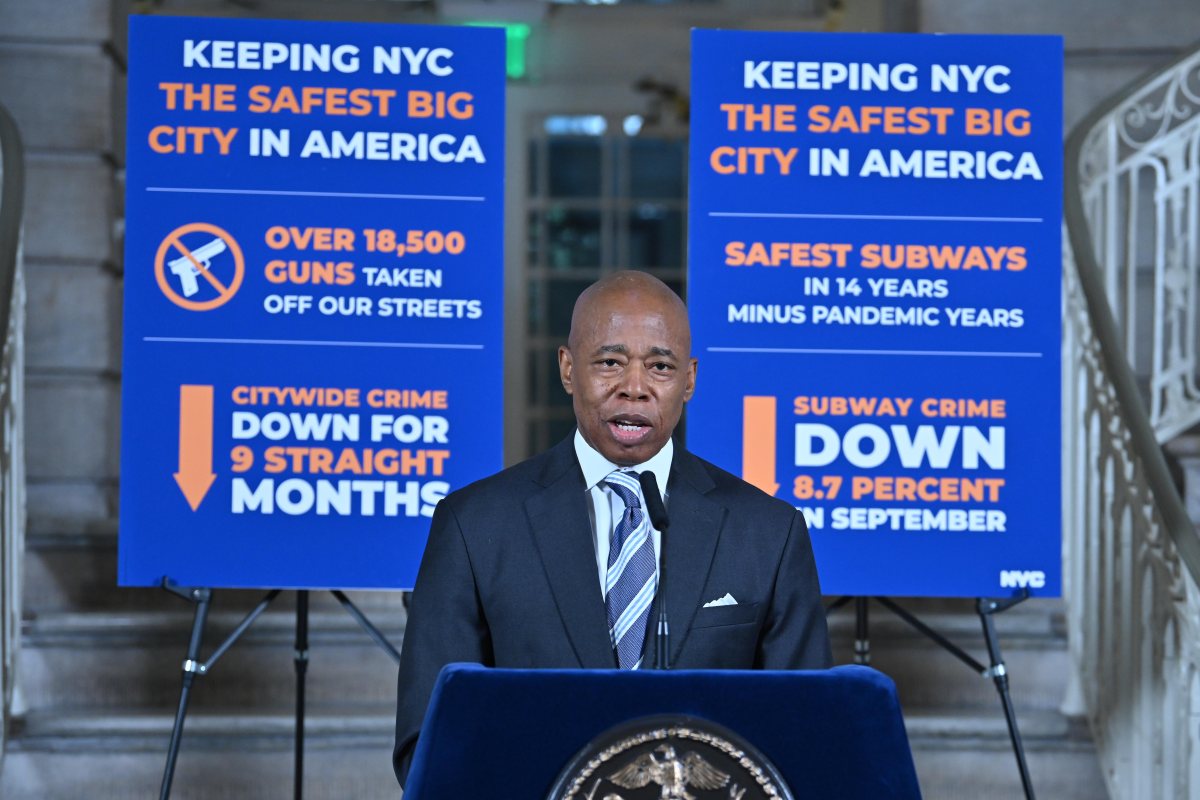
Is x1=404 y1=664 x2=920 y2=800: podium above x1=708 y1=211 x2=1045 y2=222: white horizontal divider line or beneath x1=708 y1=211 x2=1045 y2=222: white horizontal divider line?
beneath

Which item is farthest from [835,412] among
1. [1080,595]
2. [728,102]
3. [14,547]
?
[14,547]

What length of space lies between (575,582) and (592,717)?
0.51 meters

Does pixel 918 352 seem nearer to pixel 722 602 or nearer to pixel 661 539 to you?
pixel 722 602

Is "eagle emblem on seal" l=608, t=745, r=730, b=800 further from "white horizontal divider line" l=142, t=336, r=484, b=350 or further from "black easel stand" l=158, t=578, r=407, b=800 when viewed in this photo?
"white horizontal divider line" l=142, t=336, r=484, b=350

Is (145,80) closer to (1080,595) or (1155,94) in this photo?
(1080,595)

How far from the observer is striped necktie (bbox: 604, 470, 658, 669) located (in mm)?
1930

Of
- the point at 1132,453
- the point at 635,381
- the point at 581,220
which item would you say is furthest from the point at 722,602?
the point at 581,220

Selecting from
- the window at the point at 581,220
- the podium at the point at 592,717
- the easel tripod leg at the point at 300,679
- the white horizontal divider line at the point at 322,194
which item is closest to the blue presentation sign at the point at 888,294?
the white horizontal divider line at the point at 322,194

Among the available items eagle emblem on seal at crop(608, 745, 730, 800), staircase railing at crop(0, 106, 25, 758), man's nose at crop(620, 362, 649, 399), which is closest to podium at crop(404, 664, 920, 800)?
eagle emblem on seal at crop(608, 745, 730, 800)

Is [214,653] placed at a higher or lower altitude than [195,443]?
lower

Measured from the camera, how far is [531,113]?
7281 mm

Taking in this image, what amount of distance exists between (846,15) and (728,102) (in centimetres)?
383

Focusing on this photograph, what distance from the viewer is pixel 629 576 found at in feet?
6.41

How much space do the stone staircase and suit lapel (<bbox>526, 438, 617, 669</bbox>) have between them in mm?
2076
